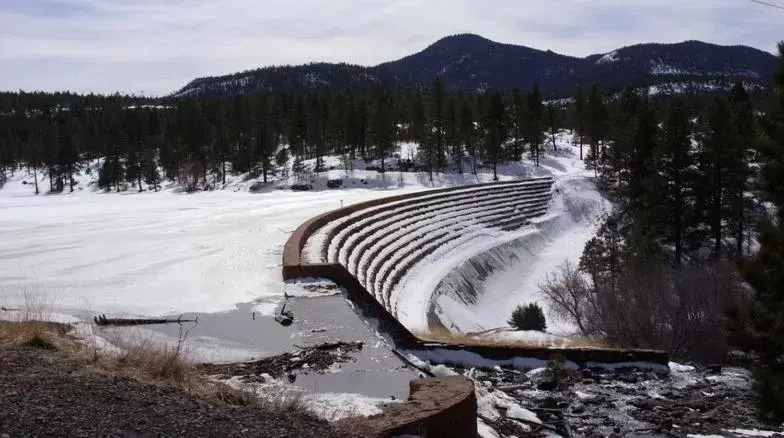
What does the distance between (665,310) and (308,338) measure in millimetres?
14567

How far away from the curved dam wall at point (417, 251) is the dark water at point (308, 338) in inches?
33.6

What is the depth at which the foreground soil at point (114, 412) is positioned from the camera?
14.1 feet

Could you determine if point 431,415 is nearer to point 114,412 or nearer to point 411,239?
point 114,412

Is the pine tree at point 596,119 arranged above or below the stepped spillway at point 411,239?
above

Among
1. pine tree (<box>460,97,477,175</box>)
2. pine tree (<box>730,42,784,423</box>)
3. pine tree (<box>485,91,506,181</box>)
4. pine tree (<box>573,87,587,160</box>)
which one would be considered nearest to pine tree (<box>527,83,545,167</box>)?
pine tree (<box>485,91,506,181</box>)

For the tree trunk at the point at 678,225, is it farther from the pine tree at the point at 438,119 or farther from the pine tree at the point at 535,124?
the pine tree at the point at 535,124

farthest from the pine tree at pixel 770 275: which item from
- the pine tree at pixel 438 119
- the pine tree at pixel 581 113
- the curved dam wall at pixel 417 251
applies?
the pine tree at pixel 581 113

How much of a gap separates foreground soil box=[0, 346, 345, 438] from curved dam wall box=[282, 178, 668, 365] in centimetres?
457

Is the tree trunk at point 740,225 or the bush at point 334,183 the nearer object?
the tree trunk at point 740,225

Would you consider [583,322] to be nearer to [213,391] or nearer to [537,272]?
[537,272]

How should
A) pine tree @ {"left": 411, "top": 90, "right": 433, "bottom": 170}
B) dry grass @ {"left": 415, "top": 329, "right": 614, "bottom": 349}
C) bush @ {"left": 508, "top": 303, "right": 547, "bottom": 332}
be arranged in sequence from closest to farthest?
1. dry grass @ {"left": 415, "top": 329, "right": 614, "bottom": 349}
2. bush @ {"left": 508, "top": 303, "right": 547, "bottom": 332}
3. pine tree @ {"left": 411, "top": 90, "right": 433, "bottom": 170}

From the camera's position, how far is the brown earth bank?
4316mm

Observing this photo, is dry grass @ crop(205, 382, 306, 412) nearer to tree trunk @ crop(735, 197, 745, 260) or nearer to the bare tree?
tree trunk @ crop(735, 197, 745, 260)

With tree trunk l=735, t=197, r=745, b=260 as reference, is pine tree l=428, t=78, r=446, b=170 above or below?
above
